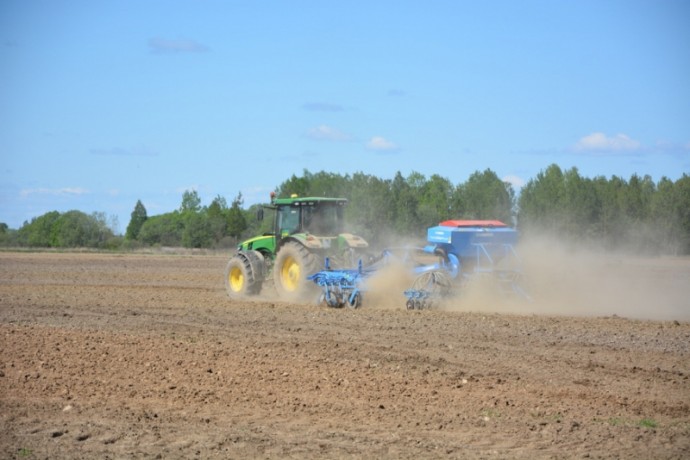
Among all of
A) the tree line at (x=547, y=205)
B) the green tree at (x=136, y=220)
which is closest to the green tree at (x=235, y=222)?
the tree line at (x=547, y=205)

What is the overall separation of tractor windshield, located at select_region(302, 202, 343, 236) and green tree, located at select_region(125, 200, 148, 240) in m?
78.4

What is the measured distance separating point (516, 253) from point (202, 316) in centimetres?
690

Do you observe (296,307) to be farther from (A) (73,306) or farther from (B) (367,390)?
(B) (367,390)

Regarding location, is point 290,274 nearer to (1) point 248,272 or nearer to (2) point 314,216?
(1) point 248,272

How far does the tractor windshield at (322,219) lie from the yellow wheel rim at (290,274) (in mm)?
967

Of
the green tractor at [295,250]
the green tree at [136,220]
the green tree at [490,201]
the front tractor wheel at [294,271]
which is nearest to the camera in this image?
the front tractor wheel at [294,271]

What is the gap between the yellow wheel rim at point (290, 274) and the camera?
21219 mm

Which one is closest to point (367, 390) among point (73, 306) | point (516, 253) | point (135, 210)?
point (516, 253)

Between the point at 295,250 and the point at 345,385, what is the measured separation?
10352 mm

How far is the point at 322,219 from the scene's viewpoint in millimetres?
21859

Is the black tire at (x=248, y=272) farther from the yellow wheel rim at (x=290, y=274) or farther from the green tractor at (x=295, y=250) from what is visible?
the yellow wheel rim at (x=290, y=274)

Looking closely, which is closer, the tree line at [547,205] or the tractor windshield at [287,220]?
the tractor windshield at [287,220]

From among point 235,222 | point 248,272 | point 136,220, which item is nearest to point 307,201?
point 248,272

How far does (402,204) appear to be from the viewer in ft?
168
